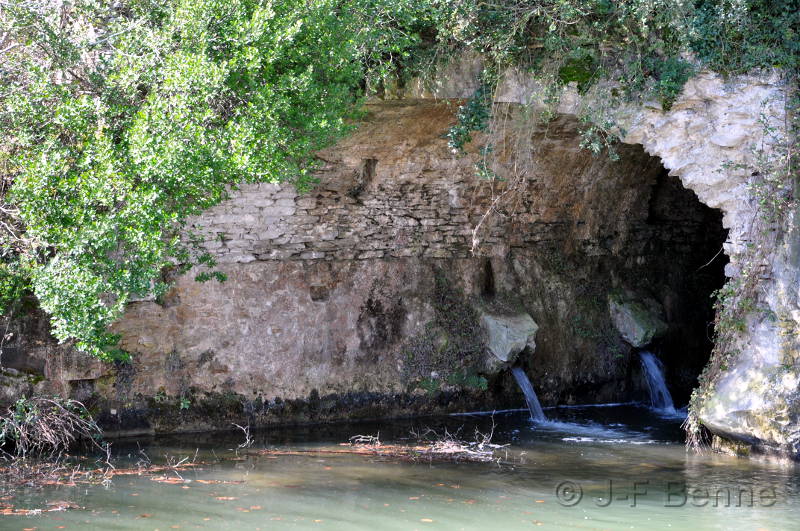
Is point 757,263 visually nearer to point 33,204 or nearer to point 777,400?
point 777,400

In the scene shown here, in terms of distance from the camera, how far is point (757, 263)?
26.9 feet

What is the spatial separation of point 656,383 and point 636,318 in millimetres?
838

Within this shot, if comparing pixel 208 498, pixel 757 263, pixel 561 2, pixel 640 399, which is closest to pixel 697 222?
pixel 640 399

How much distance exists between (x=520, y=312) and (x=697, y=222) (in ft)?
9.98

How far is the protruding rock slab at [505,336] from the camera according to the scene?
10680 millimetres

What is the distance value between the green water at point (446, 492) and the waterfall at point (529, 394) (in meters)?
1.35

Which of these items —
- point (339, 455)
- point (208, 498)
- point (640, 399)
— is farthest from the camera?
point (640, 399)

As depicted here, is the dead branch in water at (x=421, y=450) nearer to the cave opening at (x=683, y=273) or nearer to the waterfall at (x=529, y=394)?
the waterfall at (x=529, y=394)

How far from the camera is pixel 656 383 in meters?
11.6

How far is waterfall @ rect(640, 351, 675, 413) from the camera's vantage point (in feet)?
37.2

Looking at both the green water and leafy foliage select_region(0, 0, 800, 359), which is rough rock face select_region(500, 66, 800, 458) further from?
the green water

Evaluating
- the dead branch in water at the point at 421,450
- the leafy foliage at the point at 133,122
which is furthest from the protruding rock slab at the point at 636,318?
the leafy foliage at the point at 133,122

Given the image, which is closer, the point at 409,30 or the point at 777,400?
the point at 777,400

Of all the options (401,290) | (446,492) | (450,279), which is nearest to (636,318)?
(450,279)
